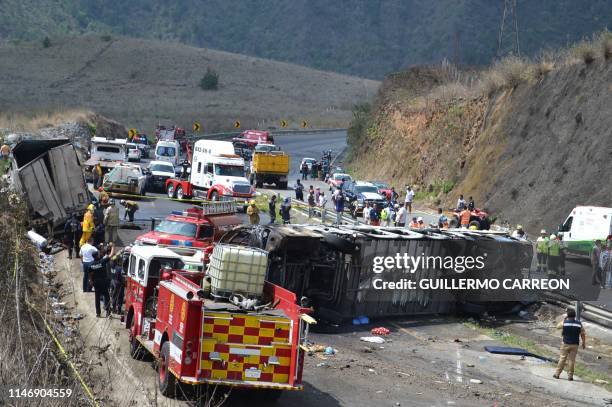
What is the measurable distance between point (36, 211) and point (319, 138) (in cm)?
6892

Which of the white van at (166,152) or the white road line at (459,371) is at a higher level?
→ the white van at (166,152)

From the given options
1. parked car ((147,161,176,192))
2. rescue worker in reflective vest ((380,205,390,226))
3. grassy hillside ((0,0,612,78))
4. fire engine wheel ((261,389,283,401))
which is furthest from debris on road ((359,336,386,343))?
grassy hillside ((0,0,612,78))

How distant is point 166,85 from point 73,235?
107 m

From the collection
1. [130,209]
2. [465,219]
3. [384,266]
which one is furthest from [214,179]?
[384,266]

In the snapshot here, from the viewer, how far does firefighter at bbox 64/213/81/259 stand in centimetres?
2897

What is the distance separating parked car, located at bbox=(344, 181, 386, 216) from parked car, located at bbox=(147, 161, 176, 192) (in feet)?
29.1

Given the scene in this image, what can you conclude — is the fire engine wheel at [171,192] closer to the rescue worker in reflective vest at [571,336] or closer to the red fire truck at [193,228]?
the red fire truck at [193,228]

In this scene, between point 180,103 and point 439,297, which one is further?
point 180,103

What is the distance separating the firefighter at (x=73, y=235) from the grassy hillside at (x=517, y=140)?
19.2 metres

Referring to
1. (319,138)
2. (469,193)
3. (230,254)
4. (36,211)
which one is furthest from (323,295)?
(319,138)

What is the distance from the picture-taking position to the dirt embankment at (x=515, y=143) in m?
40.5

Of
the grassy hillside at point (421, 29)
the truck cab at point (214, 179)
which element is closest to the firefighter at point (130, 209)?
the truck cab at point (214, 179)

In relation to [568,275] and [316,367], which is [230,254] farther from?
[568,275]

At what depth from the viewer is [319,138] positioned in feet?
322
